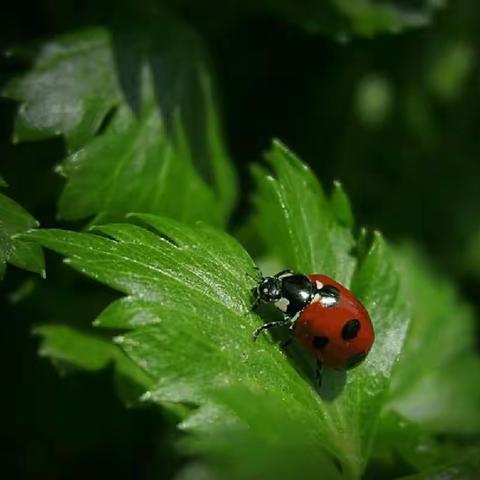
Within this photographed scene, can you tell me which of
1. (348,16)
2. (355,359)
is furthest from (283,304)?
(348,16)

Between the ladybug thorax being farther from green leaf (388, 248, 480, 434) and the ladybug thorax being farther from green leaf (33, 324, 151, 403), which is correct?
green leaf (388, 248, 480, 434)

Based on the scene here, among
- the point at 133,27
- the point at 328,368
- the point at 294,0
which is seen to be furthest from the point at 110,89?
the point at 328,368

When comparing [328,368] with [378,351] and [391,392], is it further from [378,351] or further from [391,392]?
[391,392]

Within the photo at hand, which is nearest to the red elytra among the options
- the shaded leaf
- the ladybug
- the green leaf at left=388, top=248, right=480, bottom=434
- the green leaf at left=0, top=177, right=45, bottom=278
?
the ladybug

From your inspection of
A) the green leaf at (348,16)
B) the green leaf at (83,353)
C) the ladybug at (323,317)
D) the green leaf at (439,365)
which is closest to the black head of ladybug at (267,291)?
the ladybug at (323,317)

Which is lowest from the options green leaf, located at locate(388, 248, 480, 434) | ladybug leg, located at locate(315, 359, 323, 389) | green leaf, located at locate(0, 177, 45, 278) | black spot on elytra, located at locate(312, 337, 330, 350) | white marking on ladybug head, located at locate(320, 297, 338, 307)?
green leaf, located at locate(388, 248, 480, 434)
